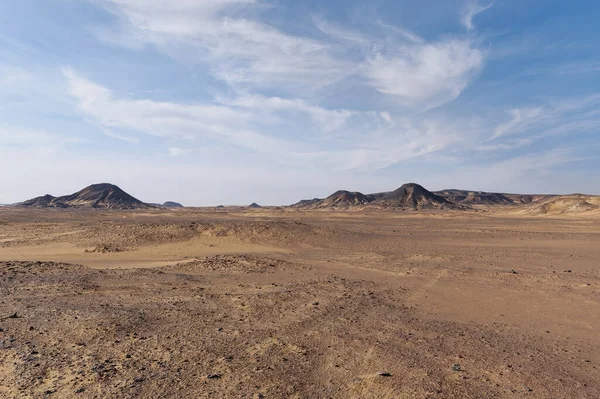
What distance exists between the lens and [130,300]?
402 inches

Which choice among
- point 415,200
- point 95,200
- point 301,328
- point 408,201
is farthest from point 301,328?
point 95,200

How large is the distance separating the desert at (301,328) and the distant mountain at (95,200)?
4363 inches

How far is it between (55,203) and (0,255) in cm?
11428

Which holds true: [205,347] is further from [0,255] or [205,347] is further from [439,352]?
[0,255]

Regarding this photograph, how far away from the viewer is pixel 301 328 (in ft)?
26.7

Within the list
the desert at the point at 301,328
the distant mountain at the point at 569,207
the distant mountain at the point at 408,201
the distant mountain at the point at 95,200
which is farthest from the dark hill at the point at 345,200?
the desert at the point at 301,328

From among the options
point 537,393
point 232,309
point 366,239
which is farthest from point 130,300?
point 366,239

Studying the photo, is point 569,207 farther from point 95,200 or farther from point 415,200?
point 95,200

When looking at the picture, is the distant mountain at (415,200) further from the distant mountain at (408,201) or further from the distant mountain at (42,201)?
the distant mountain at (42,201)

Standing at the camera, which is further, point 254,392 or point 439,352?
point 439,352

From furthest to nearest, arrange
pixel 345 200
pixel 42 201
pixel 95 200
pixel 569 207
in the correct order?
pixel 345 200, pixel 42 201, pixel 95 200, pixel 569 207

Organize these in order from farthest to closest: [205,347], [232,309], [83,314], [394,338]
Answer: [232,309] < [83,314] < [394,338] < [205,347]

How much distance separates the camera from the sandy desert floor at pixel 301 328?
5.66 meters

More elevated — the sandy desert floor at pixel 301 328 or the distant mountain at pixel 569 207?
the distant mountain at pixel 569 207
